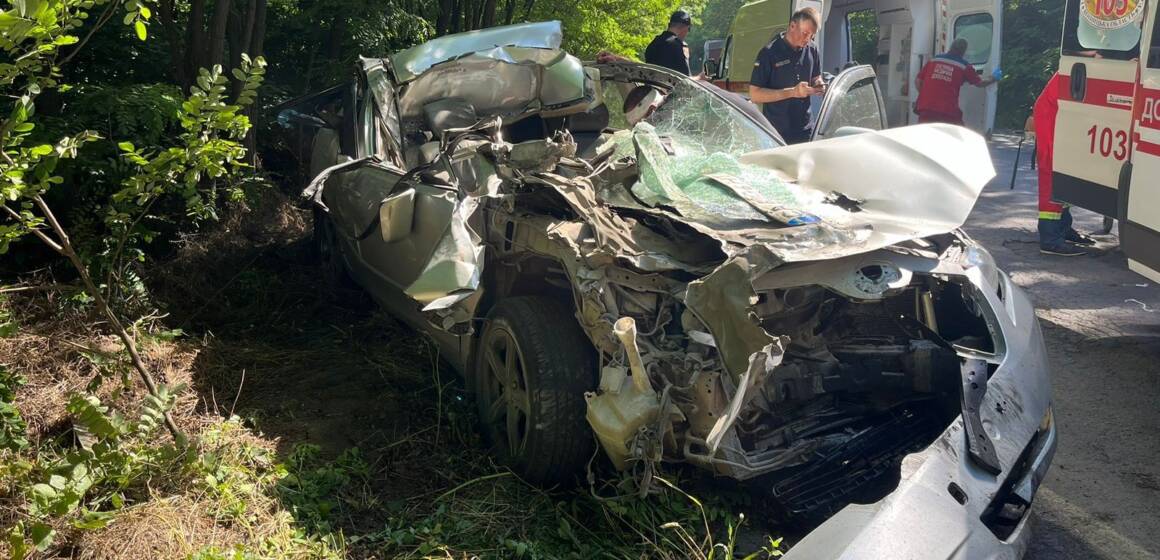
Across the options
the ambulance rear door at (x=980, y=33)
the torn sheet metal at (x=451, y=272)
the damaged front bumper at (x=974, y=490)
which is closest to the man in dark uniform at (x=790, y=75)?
the damaged front bumper at (x=974, y=490)

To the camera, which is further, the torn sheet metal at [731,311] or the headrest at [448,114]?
the headrest at [448,114]

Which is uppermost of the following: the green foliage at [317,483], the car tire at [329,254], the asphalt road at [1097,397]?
the car tire at [329,254]

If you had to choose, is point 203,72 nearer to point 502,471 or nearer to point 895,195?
point 502,471

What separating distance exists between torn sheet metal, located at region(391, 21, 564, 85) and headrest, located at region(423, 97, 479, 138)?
29 cm

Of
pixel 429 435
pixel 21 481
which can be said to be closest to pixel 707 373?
pixel 429 435

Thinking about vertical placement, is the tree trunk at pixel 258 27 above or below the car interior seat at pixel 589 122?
above

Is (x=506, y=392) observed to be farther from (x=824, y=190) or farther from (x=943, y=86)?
(x=943, y=86)

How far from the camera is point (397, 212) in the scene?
153 inches

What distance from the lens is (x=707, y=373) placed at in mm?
2830

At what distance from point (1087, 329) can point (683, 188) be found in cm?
341

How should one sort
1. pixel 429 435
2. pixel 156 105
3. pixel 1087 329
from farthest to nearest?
pixel 1087 329, pixel 156 105, pixel 429 435

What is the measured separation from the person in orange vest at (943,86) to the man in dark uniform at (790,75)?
3182mm

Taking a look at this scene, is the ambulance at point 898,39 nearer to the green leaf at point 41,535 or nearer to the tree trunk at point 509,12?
the tree trunk at point 509,12

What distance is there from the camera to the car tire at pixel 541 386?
332 cm
